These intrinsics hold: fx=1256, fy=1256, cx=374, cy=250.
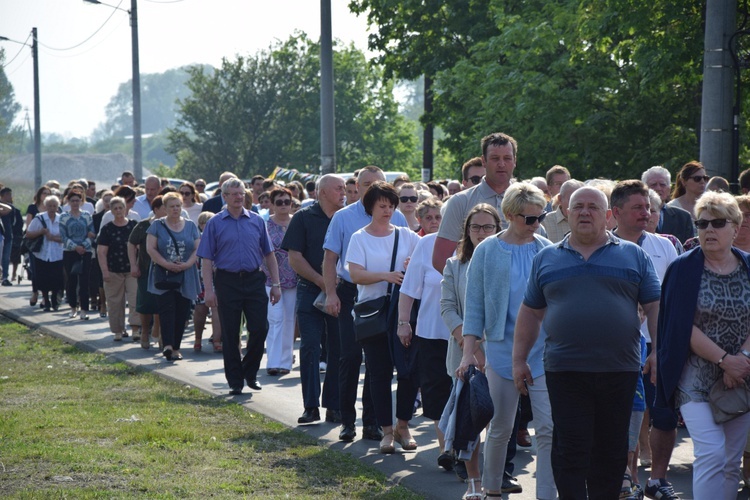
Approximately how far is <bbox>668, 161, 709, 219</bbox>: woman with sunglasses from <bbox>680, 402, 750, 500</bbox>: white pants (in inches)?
184

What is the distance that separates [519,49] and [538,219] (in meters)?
21.0

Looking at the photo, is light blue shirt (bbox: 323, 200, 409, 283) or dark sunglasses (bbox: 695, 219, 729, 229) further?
light blue shirt (bbox: 323, 200, 409, 283)

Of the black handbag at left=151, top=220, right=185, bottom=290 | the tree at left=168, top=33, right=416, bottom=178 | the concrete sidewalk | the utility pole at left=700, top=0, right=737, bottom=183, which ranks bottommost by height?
the concrete sidewalk

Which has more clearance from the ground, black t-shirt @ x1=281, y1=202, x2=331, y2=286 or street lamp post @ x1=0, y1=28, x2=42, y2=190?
street lamp post @ x1=0, y1=28, x2=42, y2=190

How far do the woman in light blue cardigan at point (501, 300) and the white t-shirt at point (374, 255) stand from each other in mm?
2063

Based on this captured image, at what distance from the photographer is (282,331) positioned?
13.0 m

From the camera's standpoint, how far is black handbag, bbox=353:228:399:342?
8.95 metres

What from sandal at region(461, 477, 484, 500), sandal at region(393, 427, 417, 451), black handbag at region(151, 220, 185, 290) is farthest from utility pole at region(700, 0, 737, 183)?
black handbag at region(151, 220, 185, 290)

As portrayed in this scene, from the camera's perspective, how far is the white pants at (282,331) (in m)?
Answer: 12.9

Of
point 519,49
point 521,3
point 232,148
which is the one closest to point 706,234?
point 519,49

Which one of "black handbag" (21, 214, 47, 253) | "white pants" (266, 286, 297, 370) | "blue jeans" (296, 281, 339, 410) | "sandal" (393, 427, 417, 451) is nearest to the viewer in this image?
"sandal" (393, 427, 417, 451)

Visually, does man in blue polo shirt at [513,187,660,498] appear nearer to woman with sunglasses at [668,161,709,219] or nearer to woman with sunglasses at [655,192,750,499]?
woman with sunglasses at [655,192,750,499]

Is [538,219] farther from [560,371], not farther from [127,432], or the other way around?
[127,432]

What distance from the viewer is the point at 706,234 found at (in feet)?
20.5
